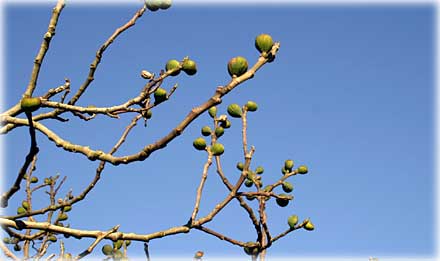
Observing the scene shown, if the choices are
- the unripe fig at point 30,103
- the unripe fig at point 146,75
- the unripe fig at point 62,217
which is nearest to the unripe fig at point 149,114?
the unripe fig at point 146,75

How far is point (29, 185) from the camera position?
490 cm

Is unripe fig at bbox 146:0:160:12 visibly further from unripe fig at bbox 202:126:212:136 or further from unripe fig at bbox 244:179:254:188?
unripe fig at bbox 244:179:254:188

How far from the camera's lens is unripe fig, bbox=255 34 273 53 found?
2.25m

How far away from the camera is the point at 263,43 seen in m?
2.27

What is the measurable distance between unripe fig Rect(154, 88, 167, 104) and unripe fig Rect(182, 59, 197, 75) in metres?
0.24

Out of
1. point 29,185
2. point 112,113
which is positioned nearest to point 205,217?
point 112,113

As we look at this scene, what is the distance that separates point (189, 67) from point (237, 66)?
56 centimetres

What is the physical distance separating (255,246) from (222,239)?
0.37 metres

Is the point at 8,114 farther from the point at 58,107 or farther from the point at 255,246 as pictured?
the point at 255,246

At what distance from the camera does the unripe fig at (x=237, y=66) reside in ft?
7.27

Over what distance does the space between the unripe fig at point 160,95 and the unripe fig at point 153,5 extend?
44 cm

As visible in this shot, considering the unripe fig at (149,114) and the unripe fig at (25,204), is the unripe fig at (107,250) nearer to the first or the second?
the unripe fig at (149,114)

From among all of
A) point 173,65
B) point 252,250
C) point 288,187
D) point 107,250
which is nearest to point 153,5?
point 173,65

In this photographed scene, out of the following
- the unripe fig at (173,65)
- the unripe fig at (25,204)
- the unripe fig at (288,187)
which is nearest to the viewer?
the unripe fig at (173,65)
